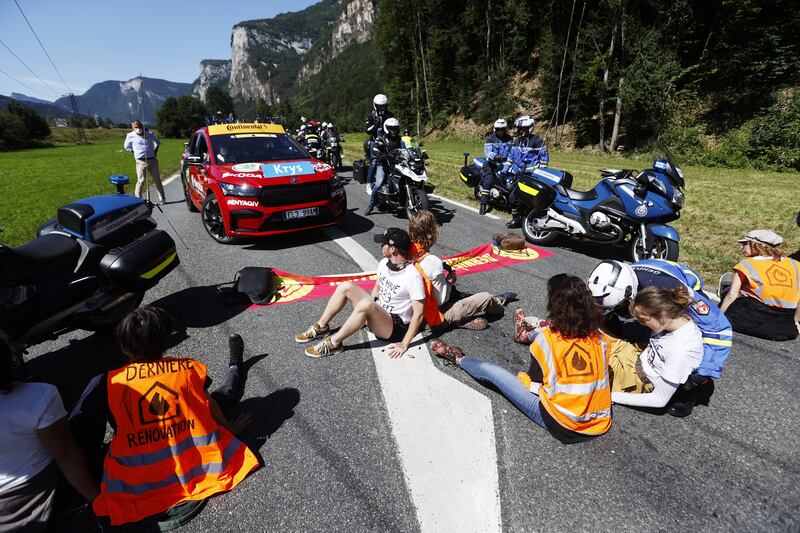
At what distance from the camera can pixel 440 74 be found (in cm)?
4269

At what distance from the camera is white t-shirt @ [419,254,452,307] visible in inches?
137

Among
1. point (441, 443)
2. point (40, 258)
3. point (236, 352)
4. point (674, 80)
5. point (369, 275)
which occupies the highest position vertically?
point (674, 80)

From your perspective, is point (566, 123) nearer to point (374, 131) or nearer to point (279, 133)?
point (374, 131)

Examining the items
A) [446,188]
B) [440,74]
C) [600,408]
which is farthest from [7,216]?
[440,74]

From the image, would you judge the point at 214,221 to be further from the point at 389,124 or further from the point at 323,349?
the point at 323,349

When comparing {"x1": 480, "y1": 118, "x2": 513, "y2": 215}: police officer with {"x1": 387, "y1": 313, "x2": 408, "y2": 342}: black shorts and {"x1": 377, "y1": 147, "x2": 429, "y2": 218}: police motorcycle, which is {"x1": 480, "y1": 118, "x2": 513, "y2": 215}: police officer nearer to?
{"x1": 377, "y1": 147, "x2": 429, "y2": 218}: police motorcycle

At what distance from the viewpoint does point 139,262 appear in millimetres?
3598

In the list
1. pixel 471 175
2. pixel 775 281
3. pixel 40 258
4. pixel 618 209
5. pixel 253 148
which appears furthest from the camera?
pixel 471 175

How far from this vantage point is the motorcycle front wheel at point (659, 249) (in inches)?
204

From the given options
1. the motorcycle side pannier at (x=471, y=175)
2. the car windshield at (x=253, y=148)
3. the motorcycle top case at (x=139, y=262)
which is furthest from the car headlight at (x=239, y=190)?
the motorcycle side pannier at (x=471, y=175)

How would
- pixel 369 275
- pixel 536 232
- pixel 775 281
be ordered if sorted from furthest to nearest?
pixel 536 232 < pixel 369 275 < pixel 775 281

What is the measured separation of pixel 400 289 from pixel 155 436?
1.99 m

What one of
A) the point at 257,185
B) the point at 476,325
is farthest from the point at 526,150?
the point at 476,325

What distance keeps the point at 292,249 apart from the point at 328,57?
217006 millimetres
